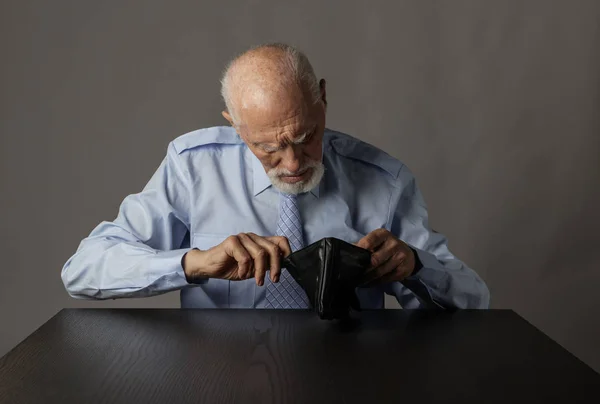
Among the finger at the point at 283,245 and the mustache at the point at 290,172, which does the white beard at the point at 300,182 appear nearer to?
the mustache at the point at 290,172

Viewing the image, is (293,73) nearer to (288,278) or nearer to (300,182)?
(300,182)

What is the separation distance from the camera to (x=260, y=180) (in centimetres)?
202

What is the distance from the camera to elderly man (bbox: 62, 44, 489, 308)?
1.74 meters

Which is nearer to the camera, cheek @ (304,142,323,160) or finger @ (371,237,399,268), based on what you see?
finger @ (371,237,399,268)

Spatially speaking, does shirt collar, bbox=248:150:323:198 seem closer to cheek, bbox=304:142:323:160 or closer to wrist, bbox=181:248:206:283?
cheek, bbox=304:142:323:160

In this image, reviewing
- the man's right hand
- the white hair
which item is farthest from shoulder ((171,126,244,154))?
the man's right hand

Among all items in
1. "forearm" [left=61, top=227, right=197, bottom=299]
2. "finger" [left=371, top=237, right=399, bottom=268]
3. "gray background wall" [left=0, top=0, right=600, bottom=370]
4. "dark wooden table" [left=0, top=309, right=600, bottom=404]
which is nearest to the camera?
"dark wooden table" [left=0, top=309, right=600, bottom=404]

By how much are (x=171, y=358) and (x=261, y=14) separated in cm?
208

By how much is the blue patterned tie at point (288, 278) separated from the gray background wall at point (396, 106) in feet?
4.03

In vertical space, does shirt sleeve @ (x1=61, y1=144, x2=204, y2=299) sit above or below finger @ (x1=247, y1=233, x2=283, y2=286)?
below

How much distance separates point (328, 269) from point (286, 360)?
0.79 feet

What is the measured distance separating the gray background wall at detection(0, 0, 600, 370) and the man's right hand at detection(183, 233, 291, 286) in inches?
64.4

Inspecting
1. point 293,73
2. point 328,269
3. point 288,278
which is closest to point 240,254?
point 328,269

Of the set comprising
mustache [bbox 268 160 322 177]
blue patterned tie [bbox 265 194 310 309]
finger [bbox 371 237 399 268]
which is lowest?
blue patterned tie [bbox 265 194 310 309]
